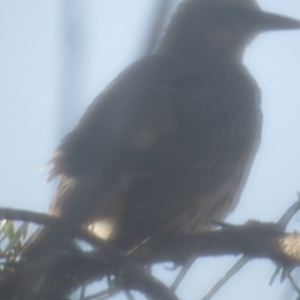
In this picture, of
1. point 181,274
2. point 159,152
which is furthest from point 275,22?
point 181,274

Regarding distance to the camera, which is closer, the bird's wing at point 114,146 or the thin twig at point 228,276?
the thin twig at point 228,276

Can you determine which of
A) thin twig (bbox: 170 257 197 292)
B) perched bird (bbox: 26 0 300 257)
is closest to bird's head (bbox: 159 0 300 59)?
perched bird (bbox: 26 0 300 257)

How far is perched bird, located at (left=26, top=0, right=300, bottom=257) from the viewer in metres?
4.12

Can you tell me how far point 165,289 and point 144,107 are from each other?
233 cm

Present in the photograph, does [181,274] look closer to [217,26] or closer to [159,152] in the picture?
[159,152]

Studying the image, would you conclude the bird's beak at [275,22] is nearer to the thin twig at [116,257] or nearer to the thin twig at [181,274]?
the thin twig at [181,274]

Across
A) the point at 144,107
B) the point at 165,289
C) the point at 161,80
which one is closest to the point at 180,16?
the point at 161,80

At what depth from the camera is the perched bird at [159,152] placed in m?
4.12

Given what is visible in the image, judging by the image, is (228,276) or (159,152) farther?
(159,152)

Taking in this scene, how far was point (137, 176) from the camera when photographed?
431 cm

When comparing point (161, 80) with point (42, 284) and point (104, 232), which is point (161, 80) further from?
point (42, 284)

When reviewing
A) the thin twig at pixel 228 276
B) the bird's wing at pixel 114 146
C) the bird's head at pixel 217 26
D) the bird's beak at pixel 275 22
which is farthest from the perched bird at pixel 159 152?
the thin twig at pixel 228 276

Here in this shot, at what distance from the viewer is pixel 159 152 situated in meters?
4.50

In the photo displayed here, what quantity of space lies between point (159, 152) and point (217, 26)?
2561 mm
